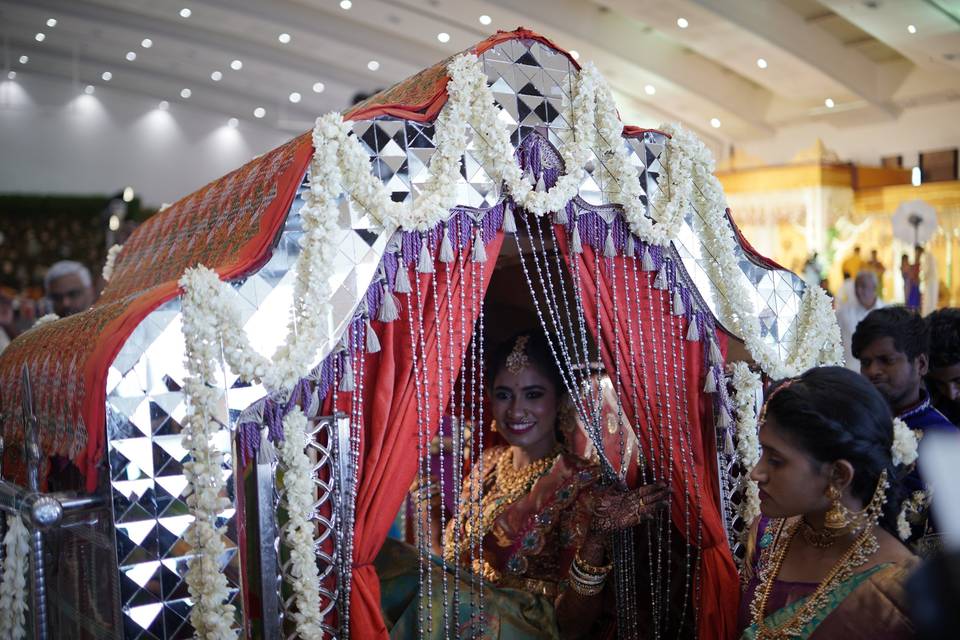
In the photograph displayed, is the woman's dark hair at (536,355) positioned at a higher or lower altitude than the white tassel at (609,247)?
lower

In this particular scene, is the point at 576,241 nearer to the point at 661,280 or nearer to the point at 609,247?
the point at 609,247

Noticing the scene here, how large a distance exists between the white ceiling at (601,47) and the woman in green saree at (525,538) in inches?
407

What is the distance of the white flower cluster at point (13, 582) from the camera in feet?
8.73

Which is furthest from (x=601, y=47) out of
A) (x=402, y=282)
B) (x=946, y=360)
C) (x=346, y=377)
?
(x=346, y=377)

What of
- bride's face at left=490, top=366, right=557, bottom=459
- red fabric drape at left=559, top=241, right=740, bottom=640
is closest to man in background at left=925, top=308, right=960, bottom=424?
red fabric drape at left=559, top=241, right=740, bottom=640

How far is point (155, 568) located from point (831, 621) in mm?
1708

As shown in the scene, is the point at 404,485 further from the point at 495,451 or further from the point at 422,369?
the point at 495,451

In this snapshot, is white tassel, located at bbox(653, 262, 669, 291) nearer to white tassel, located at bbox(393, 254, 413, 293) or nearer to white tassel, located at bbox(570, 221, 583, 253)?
white tassel, located at bbox(570, 221, 583, 253)

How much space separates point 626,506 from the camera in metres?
3.45

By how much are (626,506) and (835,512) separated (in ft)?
3.91

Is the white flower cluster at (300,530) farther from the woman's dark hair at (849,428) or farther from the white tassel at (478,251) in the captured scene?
the woman's dark hair at (849,428)

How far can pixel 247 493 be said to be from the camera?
2.78m

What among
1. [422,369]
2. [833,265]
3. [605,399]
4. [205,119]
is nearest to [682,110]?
[833,265]

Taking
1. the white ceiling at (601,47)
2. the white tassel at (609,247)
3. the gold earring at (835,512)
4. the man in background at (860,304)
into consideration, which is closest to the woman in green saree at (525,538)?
the white tassel at (609,247)
